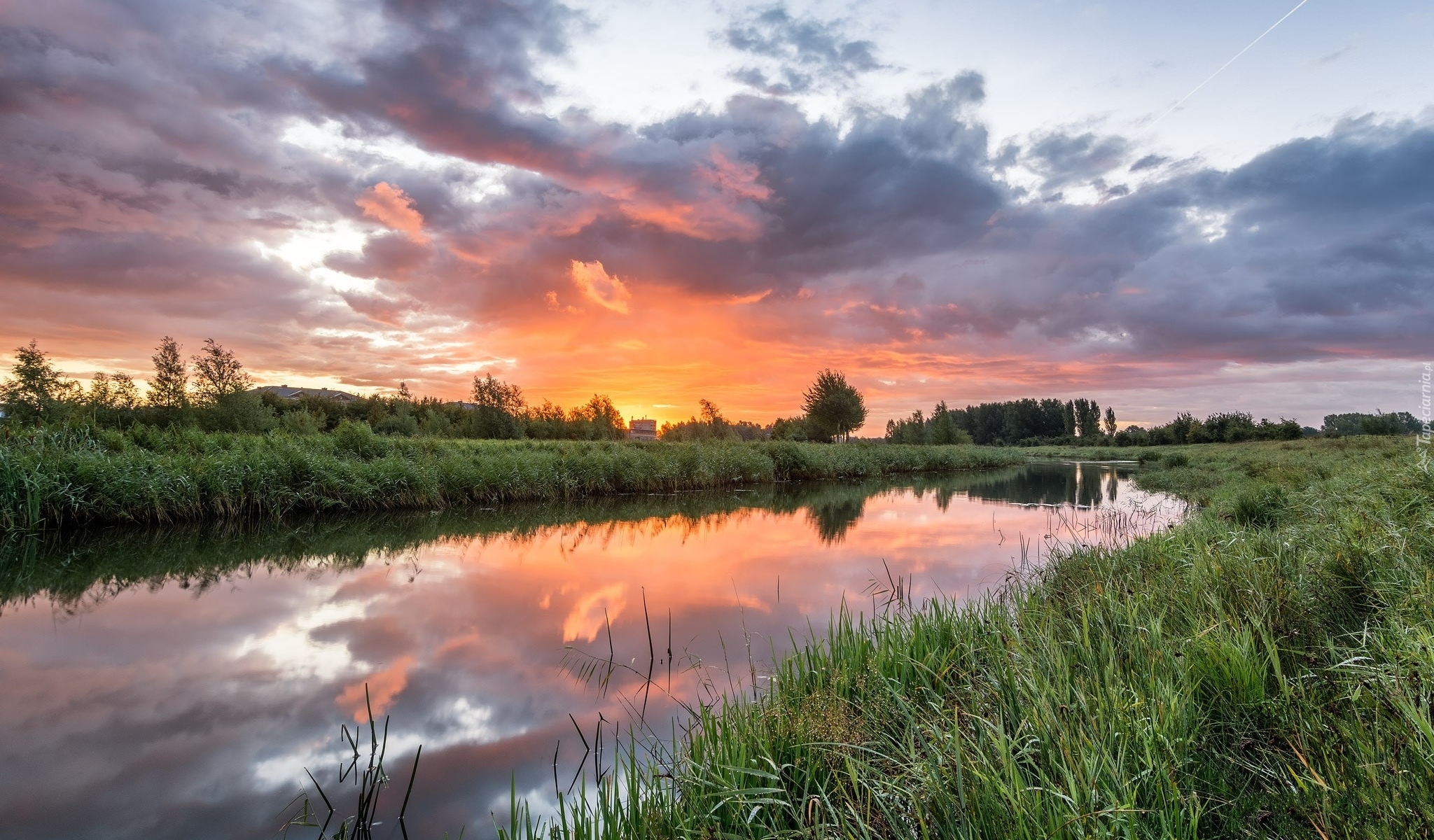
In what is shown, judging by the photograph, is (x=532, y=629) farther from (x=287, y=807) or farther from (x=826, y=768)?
(x=826, y=768)

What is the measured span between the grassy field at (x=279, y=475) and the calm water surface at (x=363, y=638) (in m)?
0.90

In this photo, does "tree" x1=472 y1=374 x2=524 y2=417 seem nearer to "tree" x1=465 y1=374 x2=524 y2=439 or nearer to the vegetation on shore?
"tree" x1=465 y1=374 x2=524 y2=439

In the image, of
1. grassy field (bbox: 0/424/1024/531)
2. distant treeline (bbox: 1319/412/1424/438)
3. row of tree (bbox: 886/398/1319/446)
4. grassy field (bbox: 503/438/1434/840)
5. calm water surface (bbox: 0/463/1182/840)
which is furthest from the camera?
row of tree (bbox: 886/398/1319/446)

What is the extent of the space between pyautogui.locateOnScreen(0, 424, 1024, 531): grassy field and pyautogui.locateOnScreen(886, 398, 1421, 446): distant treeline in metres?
17.7

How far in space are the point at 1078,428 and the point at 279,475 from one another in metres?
92.9

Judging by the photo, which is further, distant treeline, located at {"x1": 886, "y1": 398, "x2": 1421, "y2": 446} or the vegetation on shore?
distant treeline, located at {"x1": 886, "y1": 398, "x2": 1421, "y2": 446}

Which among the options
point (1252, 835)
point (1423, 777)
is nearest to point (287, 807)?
point (1252, 835)

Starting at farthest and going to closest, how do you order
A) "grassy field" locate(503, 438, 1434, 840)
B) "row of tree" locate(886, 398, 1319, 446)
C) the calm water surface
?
"row of tree" locate(886, 398, 1319, 446)
the calm water surface
"grassy field" locate(503, 438, 1434, 840)

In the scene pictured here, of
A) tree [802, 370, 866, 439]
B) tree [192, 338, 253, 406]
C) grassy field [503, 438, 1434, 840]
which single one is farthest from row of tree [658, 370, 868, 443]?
grassy field [503, 438, 1434, 840]

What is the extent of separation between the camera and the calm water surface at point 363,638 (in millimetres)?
3465

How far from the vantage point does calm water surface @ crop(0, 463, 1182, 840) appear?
346cm

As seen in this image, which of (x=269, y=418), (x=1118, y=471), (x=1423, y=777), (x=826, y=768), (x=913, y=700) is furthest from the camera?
(x=1118, y=471)

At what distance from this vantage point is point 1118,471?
121ft

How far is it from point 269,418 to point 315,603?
83.9 feet
